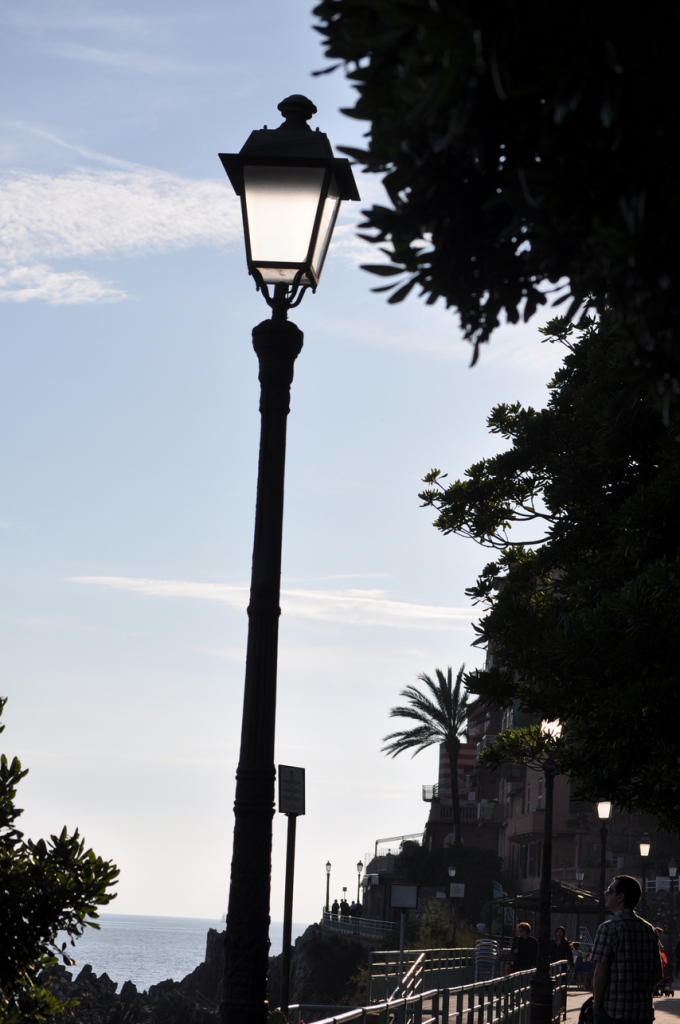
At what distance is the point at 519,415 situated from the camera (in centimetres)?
1611

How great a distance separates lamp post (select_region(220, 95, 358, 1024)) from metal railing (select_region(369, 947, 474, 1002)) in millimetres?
11147

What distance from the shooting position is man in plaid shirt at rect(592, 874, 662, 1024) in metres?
7.16

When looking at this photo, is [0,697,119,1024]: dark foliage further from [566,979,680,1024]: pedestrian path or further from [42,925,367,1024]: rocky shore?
[42,925,367,1024]: rocky shore

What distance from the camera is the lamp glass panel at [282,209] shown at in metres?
5.59

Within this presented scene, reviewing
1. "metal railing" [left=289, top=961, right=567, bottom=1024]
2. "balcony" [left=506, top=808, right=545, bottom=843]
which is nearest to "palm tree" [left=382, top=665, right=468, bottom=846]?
"balcony" [left=506, top=808, right=545, bottom=843]

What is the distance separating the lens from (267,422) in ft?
18.5

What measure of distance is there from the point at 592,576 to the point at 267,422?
8.56 m

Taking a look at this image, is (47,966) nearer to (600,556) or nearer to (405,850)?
(600,556)

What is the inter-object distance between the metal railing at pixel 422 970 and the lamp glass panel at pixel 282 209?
472 inches

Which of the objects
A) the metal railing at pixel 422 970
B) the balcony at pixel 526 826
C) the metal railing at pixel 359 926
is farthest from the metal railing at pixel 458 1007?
the metal railing at pixel 359 926

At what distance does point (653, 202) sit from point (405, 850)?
65.7 m

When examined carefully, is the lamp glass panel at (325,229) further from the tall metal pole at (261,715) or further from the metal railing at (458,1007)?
the metal railing at (458,1007)

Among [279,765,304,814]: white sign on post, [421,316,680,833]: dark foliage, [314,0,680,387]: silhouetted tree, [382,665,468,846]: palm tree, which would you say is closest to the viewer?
[314,0,680,387]: silhouetted tree

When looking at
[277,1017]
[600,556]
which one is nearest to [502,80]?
[277,1017]
